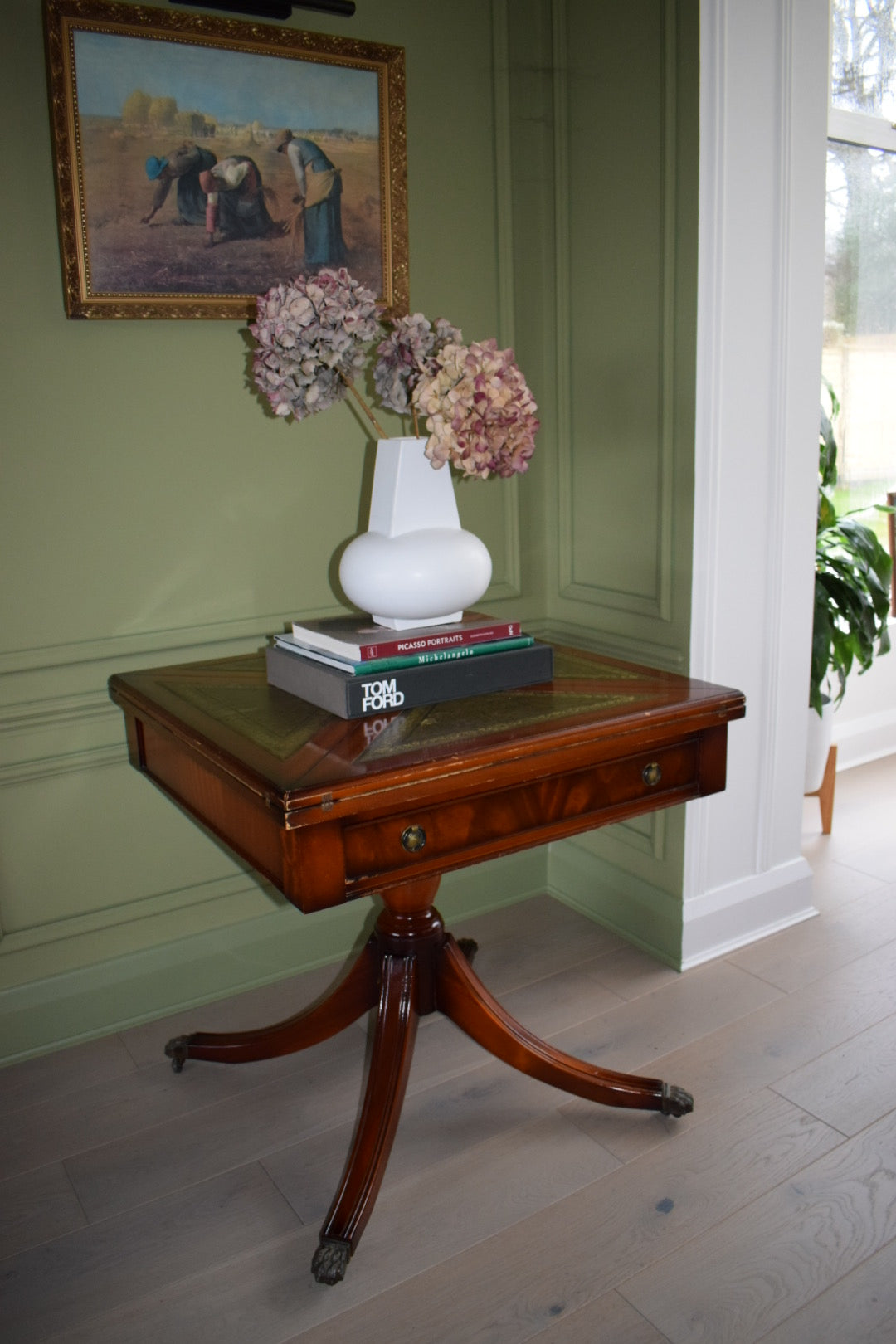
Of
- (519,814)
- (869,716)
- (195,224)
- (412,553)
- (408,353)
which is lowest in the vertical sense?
(869,716)

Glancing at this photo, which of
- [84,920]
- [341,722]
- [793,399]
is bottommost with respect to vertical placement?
[84,920]

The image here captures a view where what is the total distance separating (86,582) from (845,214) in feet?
8.52

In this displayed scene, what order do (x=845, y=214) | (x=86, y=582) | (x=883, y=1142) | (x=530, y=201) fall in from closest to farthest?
1. (x=883, y=1142)
2. (x=86, y=582)
3. (x=530, y=201)
4. (x=845, y=214)

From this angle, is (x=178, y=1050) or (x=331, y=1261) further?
(x=178, y=1050)

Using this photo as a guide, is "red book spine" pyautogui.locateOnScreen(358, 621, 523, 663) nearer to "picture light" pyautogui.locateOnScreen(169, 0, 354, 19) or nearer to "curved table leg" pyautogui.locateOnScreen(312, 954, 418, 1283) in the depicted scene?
"curved table leg" pyautogui.locateOnScreen(312, 954, 418, 1283)

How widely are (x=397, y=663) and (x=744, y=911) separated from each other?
1.25 meters

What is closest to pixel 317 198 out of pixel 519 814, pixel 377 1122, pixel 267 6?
pixel 267 6

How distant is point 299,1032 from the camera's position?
76.2 inches

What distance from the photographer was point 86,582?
6.64ft

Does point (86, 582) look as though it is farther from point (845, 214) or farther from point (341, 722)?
point (845, 214)

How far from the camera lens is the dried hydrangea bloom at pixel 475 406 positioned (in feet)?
5.04

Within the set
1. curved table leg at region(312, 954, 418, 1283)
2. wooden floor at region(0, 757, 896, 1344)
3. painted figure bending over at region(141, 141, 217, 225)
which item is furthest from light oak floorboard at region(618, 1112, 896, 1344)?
painted figure bending over at region(141, 141, 217, 225)

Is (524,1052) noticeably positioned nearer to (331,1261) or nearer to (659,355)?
(331,1261)

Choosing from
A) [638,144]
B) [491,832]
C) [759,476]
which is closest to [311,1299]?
[491,832]
